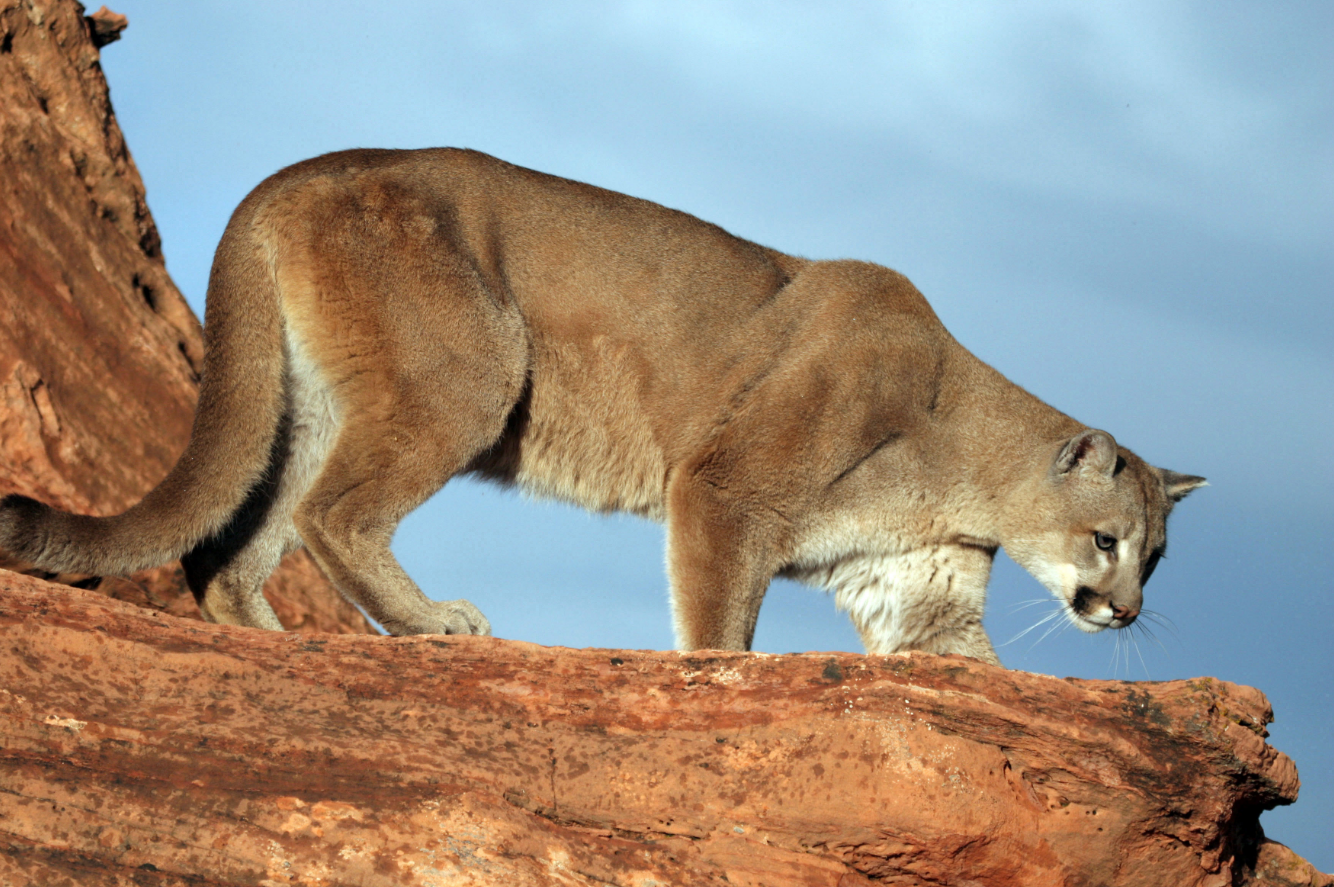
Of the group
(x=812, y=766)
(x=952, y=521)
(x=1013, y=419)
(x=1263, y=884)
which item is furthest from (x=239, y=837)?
(x=1013, y=419)

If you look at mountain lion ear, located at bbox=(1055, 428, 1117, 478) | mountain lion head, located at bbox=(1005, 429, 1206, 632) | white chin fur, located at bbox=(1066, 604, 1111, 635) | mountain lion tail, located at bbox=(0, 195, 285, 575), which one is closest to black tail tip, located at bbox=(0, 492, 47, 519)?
mountain lion tail, located at bbox=(0, 195, 285, 575)

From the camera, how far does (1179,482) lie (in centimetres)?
554

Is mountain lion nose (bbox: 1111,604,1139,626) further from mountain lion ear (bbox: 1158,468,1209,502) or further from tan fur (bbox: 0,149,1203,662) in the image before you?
mountain lion ear (bbox: 1158,468,1209,502)

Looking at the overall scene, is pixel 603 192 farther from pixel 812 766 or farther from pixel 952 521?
pixel 812 766

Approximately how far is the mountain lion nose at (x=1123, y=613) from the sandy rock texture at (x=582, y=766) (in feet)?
5.52

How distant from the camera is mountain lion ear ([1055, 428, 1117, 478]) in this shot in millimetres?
5012

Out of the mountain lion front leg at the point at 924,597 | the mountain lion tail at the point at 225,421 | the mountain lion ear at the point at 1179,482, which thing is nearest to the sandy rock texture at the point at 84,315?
the mountain lion tail at the point at 225,421

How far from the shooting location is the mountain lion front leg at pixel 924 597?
517 cm

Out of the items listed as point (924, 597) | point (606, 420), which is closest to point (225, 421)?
point (606, 420)

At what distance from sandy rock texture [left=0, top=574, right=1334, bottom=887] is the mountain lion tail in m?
0.88

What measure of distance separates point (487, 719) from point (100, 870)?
984mm

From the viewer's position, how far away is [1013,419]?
17.3ft

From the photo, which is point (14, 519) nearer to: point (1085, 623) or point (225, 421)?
point (225, 421)

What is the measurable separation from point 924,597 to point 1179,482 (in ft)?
4.69
